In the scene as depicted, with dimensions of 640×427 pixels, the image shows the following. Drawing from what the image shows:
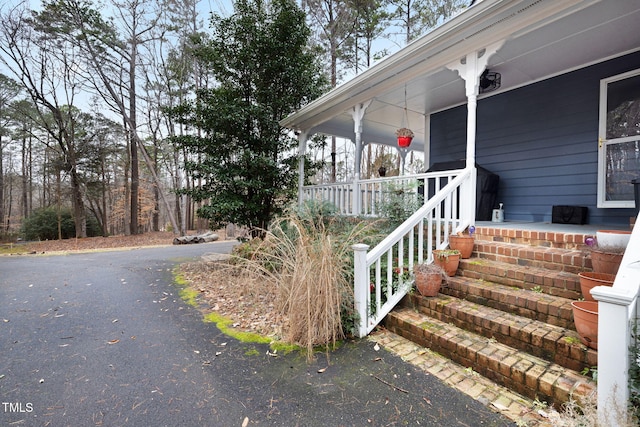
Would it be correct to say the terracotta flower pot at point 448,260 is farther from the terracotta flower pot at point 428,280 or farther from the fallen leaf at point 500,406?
the fallen leaf at point 500,406

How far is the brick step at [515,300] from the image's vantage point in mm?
2174

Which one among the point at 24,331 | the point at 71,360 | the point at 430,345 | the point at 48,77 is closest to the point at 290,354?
the point at 430,345

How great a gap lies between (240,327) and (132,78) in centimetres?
1507

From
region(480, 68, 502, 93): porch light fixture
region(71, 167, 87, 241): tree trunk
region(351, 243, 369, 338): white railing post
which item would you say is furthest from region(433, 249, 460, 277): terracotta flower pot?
region(71, 167, 87, 241): tree trunk

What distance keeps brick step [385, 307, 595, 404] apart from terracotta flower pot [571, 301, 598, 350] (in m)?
0.23

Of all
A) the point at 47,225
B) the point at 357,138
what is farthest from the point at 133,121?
the point at 357,138

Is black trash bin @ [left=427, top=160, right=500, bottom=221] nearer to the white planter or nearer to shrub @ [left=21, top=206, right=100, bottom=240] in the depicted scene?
the white planter

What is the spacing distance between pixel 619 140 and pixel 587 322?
11.9 feet

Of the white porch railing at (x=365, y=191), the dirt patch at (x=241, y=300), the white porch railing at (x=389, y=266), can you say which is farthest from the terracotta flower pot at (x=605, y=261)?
the dirt patch at (x=241, y=300)

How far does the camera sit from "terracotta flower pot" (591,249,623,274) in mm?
2141

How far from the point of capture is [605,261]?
2.21 meters

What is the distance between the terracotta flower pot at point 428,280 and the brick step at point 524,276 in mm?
479

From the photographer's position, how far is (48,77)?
42.0 ft

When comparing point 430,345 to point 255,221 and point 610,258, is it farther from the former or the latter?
point 255,221
